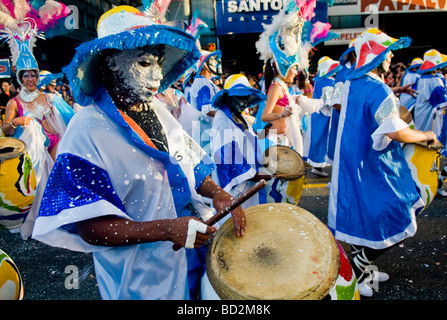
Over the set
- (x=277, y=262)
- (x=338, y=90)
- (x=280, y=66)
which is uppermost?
(x=280, y=66)

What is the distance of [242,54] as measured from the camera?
21625 mm

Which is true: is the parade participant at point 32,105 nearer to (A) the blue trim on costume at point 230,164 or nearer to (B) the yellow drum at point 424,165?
(A) the blue trim on costume at point 230,164

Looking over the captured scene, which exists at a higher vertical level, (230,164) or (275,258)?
(275,258)

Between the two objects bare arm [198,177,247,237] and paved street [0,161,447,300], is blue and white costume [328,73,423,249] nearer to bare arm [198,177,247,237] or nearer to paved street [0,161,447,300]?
paved street [0,161,447,300]

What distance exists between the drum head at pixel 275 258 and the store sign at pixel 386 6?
16857mm

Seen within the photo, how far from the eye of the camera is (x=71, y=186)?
130 centimetres

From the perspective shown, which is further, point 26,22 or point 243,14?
point 243,14

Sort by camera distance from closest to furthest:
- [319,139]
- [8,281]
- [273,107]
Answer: [8,281]
[273,107]
[319,139]

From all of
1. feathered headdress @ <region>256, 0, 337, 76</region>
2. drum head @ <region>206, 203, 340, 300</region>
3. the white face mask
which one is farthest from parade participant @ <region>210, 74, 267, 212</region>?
the white face mask

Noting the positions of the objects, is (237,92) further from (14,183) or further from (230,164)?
(14,183)

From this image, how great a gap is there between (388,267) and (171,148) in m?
2.66

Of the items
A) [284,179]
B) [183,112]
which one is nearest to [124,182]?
[284,179]

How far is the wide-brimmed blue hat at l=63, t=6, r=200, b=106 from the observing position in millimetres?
1354

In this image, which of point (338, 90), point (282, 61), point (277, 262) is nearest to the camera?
point (277, 262)
